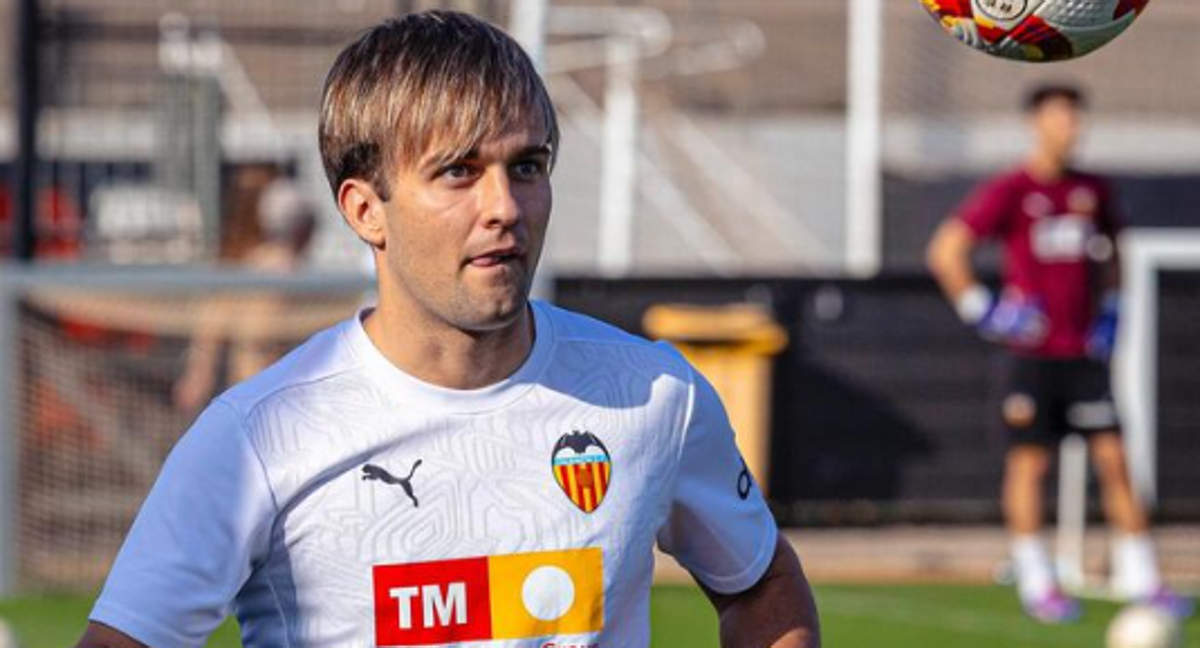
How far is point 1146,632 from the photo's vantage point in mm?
9430

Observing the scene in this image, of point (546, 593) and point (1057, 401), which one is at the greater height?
point (546, 593)

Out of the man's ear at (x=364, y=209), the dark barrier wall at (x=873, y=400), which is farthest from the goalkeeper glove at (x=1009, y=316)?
the man's ear at (x=364, y=209)

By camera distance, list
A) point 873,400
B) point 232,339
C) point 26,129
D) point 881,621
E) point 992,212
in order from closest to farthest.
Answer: point 881,621 → point 992,212 → point 232,339 → point 26,129 → point 873,400

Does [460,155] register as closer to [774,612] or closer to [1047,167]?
[774,612]

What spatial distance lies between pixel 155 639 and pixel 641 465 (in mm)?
795

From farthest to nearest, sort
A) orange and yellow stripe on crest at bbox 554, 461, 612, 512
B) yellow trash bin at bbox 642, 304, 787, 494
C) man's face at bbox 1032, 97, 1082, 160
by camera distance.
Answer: yellow trash bin at bbox 642, 304, 787, 494 < man's face at bbox 1032, 97, 1082, 160 < orange and yellow stripe on crest at bbox 554, 461, 612, 512

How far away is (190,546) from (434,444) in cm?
40

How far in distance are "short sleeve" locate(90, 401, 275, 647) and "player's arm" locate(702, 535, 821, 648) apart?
0.83m

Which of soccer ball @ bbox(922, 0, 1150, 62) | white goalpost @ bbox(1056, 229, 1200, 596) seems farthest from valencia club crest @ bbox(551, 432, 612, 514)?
white goalpost @ bbox(1056, 229, 1200, 596)

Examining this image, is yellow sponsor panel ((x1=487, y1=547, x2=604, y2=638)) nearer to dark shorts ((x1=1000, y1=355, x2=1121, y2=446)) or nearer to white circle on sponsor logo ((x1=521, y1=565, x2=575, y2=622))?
white circle on sponsor logo ((x1=521, y1=565, x2=575, y2=622))

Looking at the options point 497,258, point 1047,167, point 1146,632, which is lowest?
point 1146,632

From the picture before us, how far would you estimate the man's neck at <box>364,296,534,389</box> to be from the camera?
372 cm

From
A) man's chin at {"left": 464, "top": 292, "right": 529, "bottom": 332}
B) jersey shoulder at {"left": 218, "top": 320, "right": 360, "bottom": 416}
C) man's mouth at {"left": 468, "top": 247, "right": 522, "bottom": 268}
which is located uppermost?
man's mouth at {"left": 468, "top": 247, "right": 522, "bottom": 268}

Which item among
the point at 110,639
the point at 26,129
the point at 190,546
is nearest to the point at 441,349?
the point at 190,546
